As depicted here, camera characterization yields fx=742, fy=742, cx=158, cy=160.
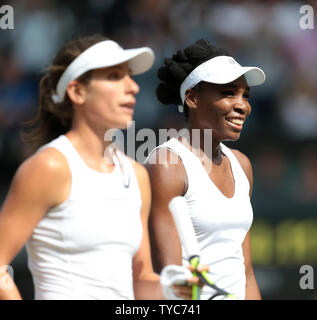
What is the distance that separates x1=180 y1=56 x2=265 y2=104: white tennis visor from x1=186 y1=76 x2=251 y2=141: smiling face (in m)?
0.05

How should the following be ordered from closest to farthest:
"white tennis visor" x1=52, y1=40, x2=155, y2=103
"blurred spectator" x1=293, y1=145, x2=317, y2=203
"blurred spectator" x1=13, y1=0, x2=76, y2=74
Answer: "white tennis visor" x1=52, y1=40, x2=155, y2=103
"blurred spectator" x1=293, y1=145, x2=317, y2=203
"blurred spectator" x1=13, y1=0, x2=76, y2=74

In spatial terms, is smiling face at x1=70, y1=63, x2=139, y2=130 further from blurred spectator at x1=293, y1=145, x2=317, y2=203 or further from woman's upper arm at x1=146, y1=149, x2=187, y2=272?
blurred spectator at x1=293, y1=145, x2=317, y2=203

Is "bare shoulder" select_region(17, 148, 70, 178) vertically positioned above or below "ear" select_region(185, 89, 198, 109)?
below

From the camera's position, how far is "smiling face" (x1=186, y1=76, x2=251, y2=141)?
128 inches

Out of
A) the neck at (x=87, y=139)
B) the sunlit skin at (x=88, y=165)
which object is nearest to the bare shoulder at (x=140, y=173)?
the sunlit skin at (x=88, y=165)

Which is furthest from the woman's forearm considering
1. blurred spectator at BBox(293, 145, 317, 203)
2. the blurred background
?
blurred spectator at BBox(293, 145, 317, 203)

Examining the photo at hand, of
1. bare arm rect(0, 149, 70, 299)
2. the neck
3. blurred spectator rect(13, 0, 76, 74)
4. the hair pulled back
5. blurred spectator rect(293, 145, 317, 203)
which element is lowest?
blurred spectator rect(293, 145, 317, 203)

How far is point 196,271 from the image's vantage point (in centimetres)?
253

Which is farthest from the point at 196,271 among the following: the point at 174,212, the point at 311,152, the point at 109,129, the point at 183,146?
the point at 311,152

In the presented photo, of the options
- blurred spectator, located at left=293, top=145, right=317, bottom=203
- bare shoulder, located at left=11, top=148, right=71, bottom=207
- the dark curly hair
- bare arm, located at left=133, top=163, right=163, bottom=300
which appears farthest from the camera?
blurred spectator, located at left=293, top=145, right=317, bottom=203

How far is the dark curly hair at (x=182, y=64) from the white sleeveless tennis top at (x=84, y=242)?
903 millimetres

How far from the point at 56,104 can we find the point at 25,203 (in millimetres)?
427

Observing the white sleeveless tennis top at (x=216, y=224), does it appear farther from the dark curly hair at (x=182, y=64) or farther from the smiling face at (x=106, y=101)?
the smiling face at (x=106, y=101)
